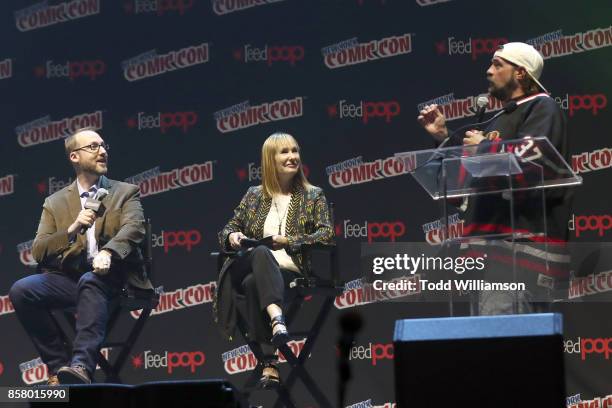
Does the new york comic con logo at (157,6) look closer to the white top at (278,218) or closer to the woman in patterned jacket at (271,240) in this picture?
the woman in patterned jacket at (271,240)

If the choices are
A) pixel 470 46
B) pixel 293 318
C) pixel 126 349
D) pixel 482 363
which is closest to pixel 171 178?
pixel 126 349

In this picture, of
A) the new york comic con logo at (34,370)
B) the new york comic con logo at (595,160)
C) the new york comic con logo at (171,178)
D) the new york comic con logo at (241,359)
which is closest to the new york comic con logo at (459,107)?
the new york comic con logo at (595,160)

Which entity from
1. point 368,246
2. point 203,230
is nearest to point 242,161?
point 203,230

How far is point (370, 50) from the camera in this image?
6918mm

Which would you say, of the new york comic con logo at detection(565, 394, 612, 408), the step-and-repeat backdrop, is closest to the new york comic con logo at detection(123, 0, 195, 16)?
the step-and-repeat backdrop

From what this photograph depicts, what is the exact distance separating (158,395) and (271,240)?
2672mm

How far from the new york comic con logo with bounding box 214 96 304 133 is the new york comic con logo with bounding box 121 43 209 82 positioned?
1.27 feet

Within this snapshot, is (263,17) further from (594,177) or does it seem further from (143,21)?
(594,177)

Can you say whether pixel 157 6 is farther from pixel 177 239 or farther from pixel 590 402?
pixel 590 402

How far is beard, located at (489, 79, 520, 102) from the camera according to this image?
4.49 meters

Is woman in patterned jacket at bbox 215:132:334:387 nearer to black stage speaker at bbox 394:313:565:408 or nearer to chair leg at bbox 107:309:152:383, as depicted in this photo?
chair leg at bbox 107:309:152:383

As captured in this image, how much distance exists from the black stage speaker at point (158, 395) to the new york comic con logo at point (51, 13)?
4.68 metres

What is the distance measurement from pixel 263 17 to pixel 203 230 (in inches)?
56.4

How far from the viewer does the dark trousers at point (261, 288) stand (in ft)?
17.4
